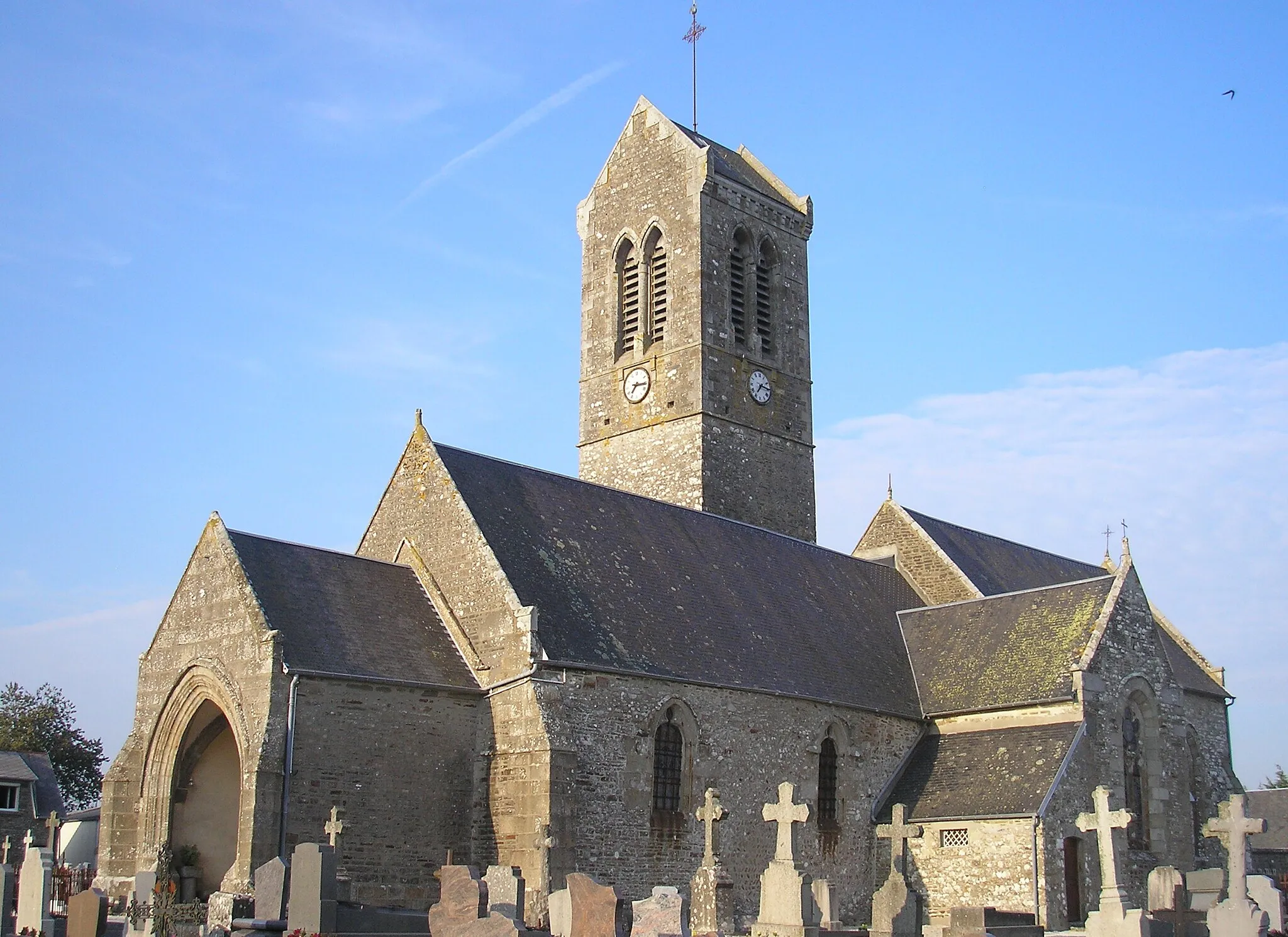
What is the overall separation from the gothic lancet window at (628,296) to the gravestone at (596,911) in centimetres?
2191

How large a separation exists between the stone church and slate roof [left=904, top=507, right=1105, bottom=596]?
0.25 meters

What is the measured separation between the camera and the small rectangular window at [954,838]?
80.6 ft

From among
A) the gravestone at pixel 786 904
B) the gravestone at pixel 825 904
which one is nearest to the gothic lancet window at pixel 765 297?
the gravestone at pixel 825 904

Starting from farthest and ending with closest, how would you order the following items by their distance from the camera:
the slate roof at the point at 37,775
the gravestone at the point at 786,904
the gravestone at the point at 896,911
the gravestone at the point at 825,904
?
the slate roof at the point at 37,775 → the gravestone at the point at 825,904 → the gravestone at the point at 896,911 → the gravestone at the point at 786,904

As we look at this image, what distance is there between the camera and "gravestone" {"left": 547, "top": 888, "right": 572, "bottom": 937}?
51.0 feet

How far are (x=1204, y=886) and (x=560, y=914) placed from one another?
1098cm

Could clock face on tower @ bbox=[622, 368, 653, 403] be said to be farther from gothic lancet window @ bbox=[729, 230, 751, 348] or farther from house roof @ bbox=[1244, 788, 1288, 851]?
house roof @ bbox=[1244, 788, 1288, 851]

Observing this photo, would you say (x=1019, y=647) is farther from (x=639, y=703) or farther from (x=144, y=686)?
(x=144, y=686)

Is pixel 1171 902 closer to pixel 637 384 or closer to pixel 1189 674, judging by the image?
pixel 1189 674

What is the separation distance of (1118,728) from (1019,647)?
2535 millimetres

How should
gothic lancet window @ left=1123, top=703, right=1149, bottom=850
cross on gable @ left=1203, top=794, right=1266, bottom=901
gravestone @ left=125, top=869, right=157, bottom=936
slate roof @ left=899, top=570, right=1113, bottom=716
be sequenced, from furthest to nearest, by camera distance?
slate roof @ left=899, top=570, right=1113, bottom=716, gothic lancet window @ left=1123, top=703, right=1149, bottom=850, cross on gable @ left=1203, top=794, right=1266, bottom=901, gravestone @ left=125, top=869, right=157, bottom=936

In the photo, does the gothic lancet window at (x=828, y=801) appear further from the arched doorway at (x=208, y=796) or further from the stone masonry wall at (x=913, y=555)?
the arched doorway at (x=208, y=796)

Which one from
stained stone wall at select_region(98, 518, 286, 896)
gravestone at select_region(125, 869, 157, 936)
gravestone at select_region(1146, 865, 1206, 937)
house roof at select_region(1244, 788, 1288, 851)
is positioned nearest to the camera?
gravestone at select_region(125, 869, 157, 936)

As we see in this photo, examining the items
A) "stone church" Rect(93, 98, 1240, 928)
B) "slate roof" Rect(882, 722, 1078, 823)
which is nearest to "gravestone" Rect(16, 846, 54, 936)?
"stone church" Rect(93, 98, 1240, 928)
